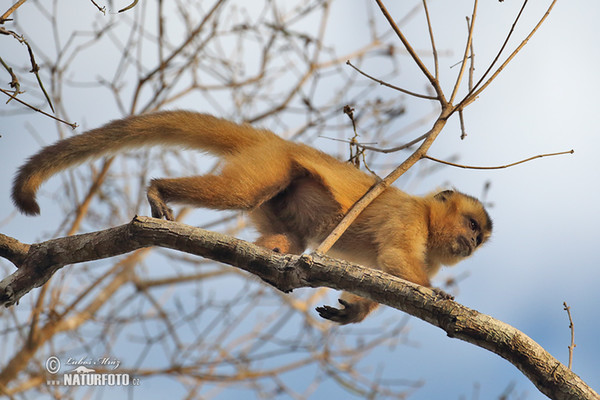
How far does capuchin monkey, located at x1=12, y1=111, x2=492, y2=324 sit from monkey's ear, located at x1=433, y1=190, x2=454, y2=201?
0.06m

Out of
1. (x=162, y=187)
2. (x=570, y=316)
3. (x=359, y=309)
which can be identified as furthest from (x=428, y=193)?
(x=162, y=187)

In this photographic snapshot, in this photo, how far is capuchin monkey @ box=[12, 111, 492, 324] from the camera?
18.4 ft

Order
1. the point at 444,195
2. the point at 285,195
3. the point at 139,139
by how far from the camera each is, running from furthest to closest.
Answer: the point at 444,195
the point at 285,195
the point at 139,139

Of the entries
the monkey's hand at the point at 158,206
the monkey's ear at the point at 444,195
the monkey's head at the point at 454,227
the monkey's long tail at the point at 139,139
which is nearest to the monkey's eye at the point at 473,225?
the monkey's head at the point at 454,227

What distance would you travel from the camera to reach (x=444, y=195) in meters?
7.15

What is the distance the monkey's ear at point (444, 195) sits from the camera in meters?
7.11

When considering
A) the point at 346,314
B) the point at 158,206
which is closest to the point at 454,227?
the point at 346,314

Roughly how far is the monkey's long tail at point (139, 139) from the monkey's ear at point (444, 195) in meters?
2.24

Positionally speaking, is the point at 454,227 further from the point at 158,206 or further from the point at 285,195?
the point at 158,206

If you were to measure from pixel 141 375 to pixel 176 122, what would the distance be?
5502mm

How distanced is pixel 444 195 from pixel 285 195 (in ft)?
6.80

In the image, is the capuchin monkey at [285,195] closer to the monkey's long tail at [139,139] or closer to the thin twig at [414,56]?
the monkey's long tail at [139,139]

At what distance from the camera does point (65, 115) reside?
10.2m

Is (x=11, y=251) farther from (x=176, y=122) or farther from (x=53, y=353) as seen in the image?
(x=53, y=353)
